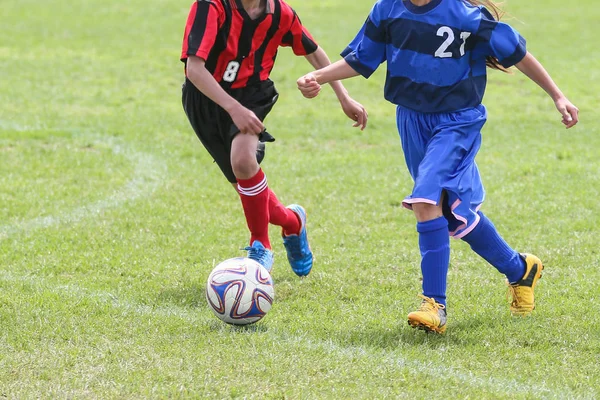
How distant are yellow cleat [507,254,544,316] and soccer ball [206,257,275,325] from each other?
1.27 m

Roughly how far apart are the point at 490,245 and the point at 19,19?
13821 millimetres

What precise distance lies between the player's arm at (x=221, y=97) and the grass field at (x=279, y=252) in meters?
0.97

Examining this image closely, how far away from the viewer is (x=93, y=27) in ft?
53.2

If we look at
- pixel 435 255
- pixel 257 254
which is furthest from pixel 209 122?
pixel 435 255

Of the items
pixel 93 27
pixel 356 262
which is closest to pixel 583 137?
pixel 356 262

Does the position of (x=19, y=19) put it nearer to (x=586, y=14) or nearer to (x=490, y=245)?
(x=586, y=14)

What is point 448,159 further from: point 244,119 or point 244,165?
point 244,165

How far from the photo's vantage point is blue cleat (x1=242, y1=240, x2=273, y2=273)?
5.29 metres

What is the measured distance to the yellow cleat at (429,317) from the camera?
427cm

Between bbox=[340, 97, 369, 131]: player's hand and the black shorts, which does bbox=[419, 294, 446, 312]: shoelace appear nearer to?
bbox=[340, 97, 369, 131]: player's hand

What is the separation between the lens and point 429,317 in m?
4.28

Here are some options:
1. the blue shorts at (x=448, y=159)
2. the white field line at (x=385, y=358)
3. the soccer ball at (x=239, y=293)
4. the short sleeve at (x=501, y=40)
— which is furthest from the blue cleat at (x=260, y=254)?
the short sleeve at (x=501, y=40)

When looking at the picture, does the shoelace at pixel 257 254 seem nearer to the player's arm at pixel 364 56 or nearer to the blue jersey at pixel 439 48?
the player's arm at pixel 364 56

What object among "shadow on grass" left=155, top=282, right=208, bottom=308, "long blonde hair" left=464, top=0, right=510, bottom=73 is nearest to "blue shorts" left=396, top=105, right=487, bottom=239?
"long blonde hair" left=464, top=0, right=510, bottom=73
